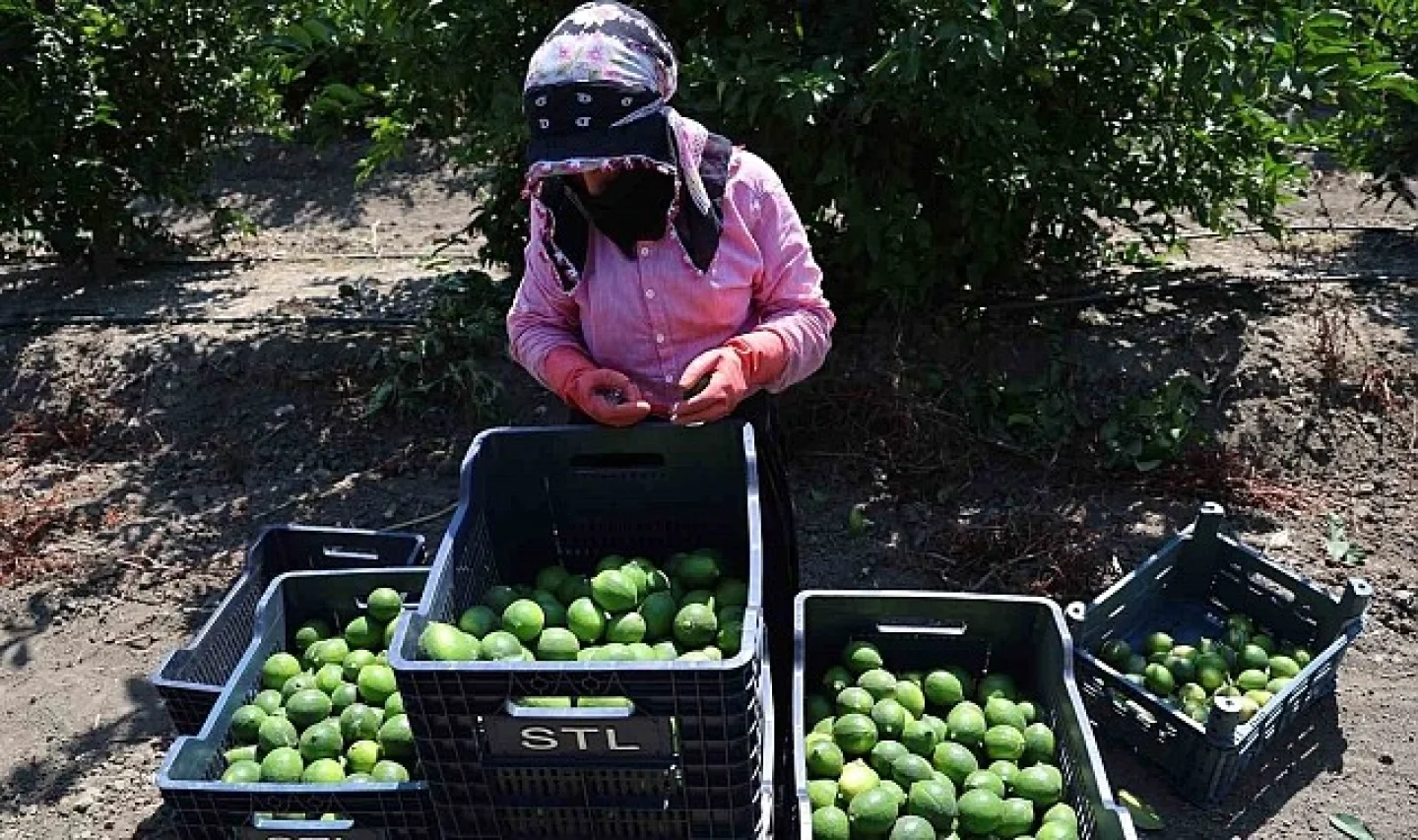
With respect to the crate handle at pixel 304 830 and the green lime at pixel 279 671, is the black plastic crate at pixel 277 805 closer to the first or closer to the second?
the crate handle at pixel 304 830

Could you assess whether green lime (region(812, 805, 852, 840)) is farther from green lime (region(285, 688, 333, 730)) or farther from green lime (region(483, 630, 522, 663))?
green lime (region(285, 688, 333, 730))

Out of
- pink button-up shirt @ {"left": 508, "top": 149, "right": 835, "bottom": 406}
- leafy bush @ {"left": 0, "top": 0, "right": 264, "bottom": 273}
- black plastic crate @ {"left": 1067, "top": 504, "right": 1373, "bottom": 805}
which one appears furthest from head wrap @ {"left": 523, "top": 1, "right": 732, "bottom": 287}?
leafy bush @ {"left": 0, "top": 0, "right": 264, "bottom": 273}

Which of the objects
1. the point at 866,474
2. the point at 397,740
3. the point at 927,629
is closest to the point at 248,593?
the point at 397,740

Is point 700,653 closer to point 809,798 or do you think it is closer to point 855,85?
point 809,798

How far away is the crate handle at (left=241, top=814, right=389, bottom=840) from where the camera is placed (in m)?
2.39

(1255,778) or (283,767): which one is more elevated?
(283,767)

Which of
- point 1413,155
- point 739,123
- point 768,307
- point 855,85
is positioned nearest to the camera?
point 768,307

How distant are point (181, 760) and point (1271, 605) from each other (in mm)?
3113

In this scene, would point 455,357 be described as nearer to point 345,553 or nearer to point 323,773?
point 345,553

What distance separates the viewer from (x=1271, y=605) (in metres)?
3.75

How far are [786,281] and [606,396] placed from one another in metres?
0.49

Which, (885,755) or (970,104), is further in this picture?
(970,104)

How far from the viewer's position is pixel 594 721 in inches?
77.8

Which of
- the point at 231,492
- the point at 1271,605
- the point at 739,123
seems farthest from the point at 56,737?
the point at 1271,605
